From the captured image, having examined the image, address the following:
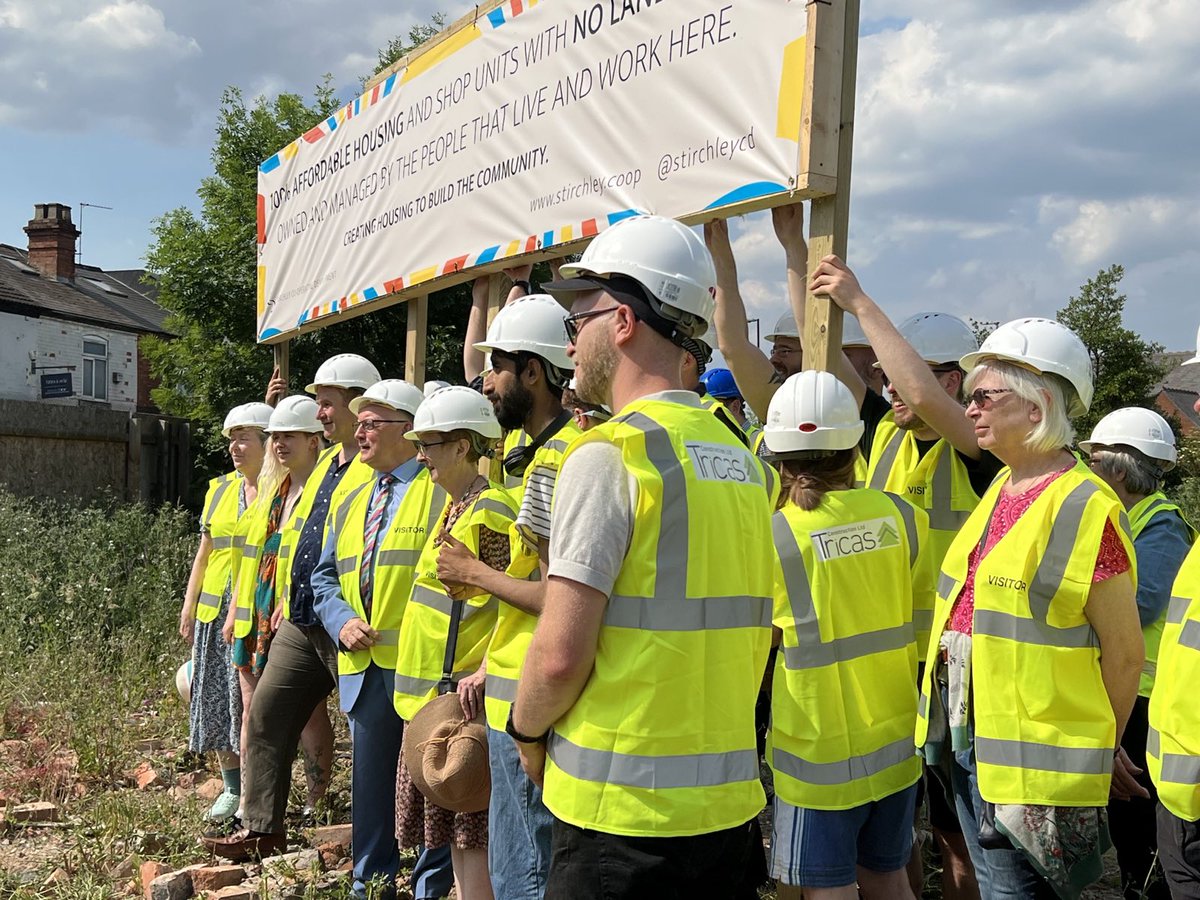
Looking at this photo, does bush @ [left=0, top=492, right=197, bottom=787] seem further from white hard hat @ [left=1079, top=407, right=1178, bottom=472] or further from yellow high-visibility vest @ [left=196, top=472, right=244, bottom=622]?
white hard hat @ [left=1079, top=407, right=1178, bottom=472]

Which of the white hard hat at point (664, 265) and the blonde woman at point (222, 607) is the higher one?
the white hard hat at point (664, 265)

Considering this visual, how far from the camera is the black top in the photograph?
12.4ft

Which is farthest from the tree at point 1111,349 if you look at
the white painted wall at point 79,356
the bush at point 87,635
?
the white painted wall at point 79,356

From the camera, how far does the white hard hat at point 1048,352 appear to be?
3.06 m

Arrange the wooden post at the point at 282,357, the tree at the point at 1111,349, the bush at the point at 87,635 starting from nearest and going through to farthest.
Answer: the bush at the point at 87,635 → the wooden post at the point at 282,357 → the tree at the point at 1111,349

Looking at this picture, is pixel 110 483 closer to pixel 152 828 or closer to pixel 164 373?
pixel 164 373

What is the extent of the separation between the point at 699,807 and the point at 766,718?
→ 2.73 m

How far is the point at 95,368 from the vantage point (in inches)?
1412

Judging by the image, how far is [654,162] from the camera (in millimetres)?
4703

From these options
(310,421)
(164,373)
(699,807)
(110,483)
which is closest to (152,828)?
(310,421)

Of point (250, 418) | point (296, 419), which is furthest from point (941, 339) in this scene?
point (250, 418)

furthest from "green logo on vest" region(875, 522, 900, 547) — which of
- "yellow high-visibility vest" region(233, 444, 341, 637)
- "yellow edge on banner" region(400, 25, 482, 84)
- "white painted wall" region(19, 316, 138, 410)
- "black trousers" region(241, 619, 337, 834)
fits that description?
"white painted wall" region(19, 316, 138, 410)

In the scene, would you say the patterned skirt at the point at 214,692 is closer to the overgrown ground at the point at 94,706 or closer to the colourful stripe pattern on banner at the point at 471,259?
the overgrown ground at the point at 94,706

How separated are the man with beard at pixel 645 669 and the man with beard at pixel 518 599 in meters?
0.44
